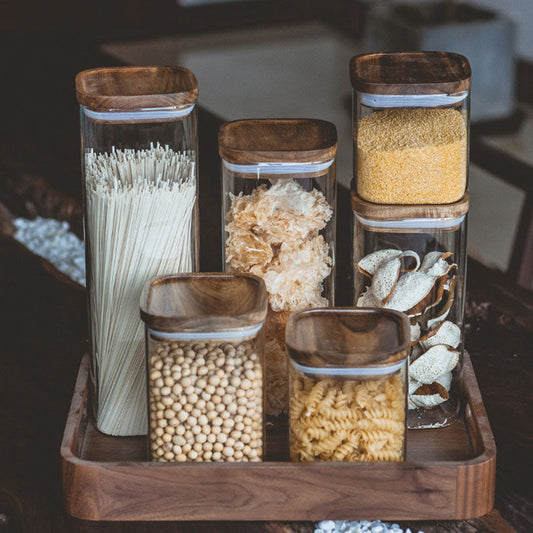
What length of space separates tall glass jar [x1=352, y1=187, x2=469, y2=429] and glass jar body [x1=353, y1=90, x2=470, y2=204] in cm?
3

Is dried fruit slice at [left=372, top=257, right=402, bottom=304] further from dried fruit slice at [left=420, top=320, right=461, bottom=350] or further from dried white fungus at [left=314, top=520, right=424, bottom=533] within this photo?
dried white fungus at [left=314, top=520, right=424, bottom=533]

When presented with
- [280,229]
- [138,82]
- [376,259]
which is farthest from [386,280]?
[138,82]

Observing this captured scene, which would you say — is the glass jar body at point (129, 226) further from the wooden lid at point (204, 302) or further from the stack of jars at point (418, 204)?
the stack of jars at point (418, 204)

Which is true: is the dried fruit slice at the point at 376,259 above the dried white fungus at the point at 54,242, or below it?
above

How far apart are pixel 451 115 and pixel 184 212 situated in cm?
33

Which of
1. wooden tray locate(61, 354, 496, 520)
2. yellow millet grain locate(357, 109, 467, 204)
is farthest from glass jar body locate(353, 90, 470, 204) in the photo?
wooden tray locate(61, 354, 496, 520)

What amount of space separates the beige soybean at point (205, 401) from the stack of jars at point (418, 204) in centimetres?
23

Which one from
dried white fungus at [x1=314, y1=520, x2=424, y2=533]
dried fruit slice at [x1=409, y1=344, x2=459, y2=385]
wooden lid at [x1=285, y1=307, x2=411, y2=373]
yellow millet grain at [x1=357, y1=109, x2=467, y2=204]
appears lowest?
dried white fungus at [x1=314, y1=520, x2=424, y2=533]

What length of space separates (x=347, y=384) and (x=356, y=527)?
0.16 metres

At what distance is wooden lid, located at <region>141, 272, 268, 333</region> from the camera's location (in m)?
0.86

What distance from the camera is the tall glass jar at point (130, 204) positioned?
98cm

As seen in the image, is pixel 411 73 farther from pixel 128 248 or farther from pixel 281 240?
pixel 128 248

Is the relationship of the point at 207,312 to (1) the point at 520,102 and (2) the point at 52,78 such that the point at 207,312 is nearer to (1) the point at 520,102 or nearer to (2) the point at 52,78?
(2) the point at 52,78

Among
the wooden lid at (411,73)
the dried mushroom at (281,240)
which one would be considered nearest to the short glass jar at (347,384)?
the dried mushroom at (281,240)
